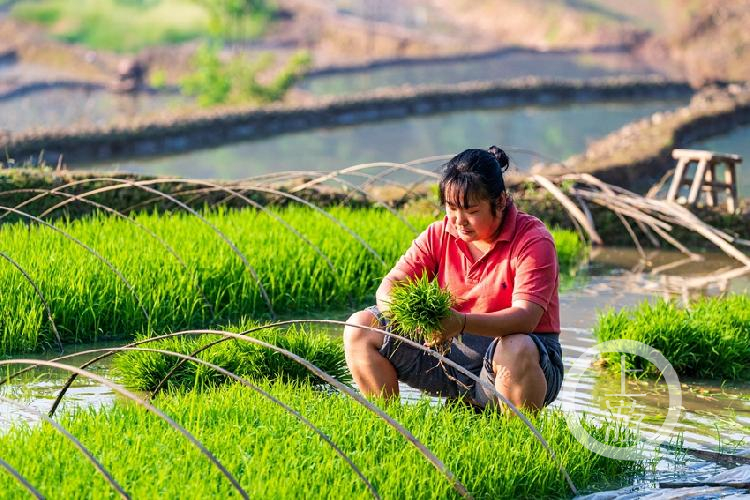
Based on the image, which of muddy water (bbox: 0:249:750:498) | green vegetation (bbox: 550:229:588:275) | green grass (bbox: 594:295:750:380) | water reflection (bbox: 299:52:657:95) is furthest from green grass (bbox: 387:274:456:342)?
water reflection (bbox: 299:52:657:95)

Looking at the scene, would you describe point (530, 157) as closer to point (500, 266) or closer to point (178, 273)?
point (178, 273)

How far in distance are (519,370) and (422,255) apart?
55cm

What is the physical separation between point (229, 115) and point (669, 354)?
443 inches

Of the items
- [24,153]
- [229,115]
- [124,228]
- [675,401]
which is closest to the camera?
[675,401]

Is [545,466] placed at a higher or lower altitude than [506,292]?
lower

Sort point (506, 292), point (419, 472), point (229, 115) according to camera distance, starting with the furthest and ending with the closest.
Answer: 1. point (229, 115)
2. point (506, 292)
3. point (419, 472)

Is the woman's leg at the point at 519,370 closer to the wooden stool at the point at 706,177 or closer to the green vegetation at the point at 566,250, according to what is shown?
the green vegetation at the point at 566,250

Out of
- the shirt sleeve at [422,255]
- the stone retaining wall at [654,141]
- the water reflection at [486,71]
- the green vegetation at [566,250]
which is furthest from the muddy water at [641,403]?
the water reflection at [486,71]

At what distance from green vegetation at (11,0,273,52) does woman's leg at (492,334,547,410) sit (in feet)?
103

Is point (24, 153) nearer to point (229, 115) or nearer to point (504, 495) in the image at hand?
point (229, 115)

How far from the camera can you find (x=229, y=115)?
51.8 feet

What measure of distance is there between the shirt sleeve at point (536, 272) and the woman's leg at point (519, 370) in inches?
5.2

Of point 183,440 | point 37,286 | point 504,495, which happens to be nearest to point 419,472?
point 504,495

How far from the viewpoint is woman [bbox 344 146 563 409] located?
3725 millimetres
